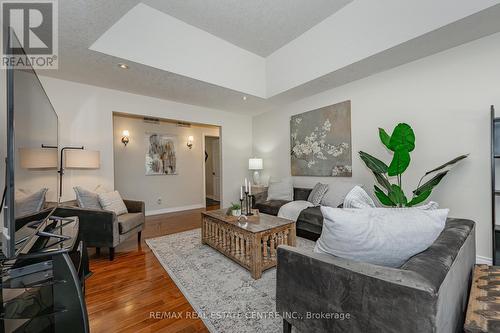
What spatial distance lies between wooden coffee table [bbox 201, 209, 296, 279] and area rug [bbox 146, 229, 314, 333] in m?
0.10

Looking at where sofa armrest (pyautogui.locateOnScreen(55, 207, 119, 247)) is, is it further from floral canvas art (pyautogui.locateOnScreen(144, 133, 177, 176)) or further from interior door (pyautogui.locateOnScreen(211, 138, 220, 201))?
interior door (pyautogui.locateOnScreen(211, 138, 220, 201))

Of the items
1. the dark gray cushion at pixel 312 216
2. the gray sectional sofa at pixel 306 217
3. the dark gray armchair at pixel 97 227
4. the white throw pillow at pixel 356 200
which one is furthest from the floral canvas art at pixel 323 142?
the dark gray armchair at pixel 97 227

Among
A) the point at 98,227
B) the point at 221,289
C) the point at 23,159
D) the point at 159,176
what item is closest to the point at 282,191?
the point at 221,289

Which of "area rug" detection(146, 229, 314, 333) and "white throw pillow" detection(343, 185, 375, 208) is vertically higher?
"white throw pillow" detection(343, 185, 375, 208)

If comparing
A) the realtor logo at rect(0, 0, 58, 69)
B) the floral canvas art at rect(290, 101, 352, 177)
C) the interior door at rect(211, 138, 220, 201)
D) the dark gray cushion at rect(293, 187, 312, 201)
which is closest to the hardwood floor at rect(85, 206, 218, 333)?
the realtor logo at rect(0, 0, 58, 69)

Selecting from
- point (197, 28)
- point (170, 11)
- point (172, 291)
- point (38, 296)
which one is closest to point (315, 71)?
point (197, 28)

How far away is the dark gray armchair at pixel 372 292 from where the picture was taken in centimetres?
75

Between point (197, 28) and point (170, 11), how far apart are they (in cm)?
45

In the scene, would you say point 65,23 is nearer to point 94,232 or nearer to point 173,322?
point 94,232

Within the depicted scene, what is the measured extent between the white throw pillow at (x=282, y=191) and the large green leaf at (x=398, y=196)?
177 centimetres

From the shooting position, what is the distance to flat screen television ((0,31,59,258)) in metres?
0.80

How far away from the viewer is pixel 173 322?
1552mm

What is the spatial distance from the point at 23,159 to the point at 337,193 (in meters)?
3.35

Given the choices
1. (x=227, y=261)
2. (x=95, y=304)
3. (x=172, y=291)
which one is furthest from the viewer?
(x=227, y=261)
